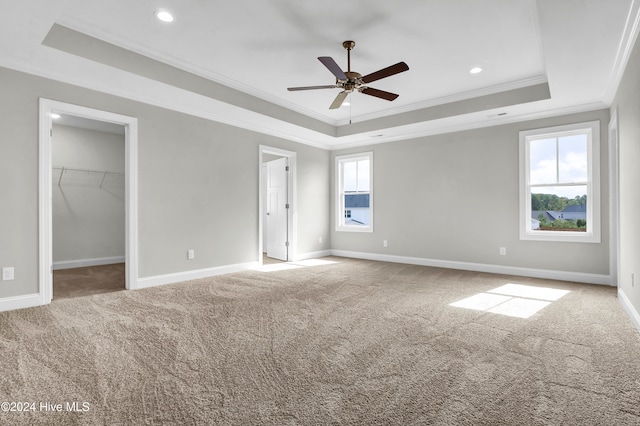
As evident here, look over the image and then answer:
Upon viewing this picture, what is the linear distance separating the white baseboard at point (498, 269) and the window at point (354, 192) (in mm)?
645

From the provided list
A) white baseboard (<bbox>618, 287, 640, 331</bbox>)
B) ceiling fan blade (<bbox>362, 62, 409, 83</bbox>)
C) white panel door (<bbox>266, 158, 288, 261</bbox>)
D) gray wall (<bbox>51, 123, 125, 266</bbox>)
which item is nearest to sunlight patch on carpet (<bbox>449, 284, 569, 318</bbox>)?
white baseboard (<bbox>618, 287, 640, 331</bbox>)

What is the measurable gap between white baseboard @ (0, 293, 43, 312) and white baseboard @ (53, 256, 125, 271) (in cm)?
265

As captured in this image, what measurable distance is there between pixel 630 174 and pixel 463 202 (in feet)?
8.48

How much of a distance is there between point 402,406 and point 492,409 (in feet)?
1.48

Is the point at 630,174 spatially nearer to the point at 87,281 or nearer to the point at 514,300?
the point at 514,300

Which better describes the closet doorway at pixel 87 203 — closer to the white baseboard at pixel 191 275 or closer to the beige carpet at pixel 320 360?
the white baseboard at pixel 191 275

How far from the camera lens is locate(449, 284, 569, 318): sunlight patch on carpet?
132 inches

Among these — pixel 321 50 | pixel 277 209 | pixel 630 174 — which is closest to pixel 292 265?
pixel 277 209

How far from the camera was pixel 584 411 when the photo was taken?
5.41ft

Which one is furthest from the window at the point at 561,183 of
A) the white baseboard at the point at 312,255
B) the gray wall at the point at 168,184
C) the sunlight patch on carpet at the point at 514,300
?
the gray wall at the point at 168,184

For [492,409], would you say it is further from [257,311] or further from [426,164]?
[426,164]

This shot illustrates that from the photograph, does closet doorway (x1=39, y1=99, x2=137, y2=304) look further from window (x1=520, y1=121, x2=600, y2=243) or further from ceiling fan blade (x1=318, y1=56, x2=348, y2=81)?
window (x1=520, y1=121, x2=600, y2=243)

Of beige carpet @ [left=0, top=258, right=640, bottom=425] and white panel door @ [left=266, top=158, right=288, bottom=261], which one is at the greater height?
white panel door @ [left=266, top=158, right=288, bottom=261]

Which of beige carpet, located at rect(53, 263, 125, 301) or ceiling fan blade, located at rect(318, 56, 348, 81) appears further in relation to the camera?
beige carpet, located at rect(53, 263, 125, 301)
